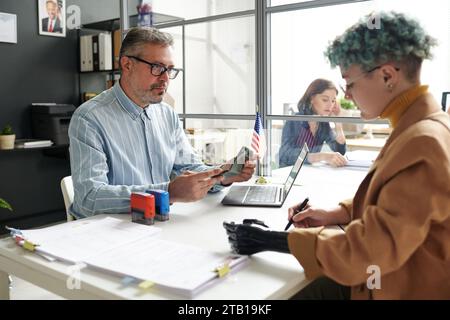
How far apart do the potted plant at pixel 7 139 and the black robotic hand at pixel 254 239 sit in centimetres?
309

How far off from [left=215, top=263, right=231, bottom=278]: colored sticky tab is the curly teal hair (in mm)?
550

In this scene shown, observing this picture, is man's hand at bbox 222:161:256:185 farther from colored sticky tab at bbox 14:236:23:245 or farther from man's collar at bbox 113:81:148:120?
colored sticky tab at bbox 14:236:23:245

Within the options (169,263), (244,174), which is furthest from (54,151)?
(169,263)

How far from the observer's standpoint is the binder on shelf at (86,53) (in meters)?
4.16

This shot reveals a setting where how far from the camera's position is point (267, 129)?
2.67m

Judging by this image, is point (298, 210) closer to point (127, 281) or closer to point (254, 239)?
point (254, 239)

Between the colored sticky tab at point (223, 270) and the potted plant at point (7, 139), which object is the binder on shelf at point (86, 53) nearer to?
the potted plant at point (7, 139)

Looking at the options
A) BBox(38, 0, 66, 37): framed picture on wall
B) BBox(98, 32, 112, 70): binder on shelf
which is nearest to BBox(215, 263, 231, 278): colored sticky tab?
BBox(98, 32, 112, 70): binder on shelf

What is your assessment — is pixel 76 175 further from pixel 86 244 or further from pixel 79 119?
pixel 86 244

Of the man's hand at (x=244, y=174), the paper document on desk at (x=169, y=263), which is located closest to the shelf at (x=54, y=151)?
the man's hand at (x=244, y=174)

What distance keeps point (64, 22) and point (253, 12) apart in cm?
237

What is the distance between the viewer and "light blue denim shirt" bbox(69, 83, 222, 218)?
1520 millimetres

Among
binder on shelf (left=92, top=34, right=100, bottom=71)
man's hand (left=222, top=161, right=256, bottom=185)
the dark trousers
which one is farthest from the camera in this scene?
binder on shelf (left=92, top=34, right=100, bottom=71)

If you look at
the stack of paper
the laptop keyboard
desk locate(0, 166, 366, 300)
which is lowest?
desk locate(0, 166, 366, 300)
